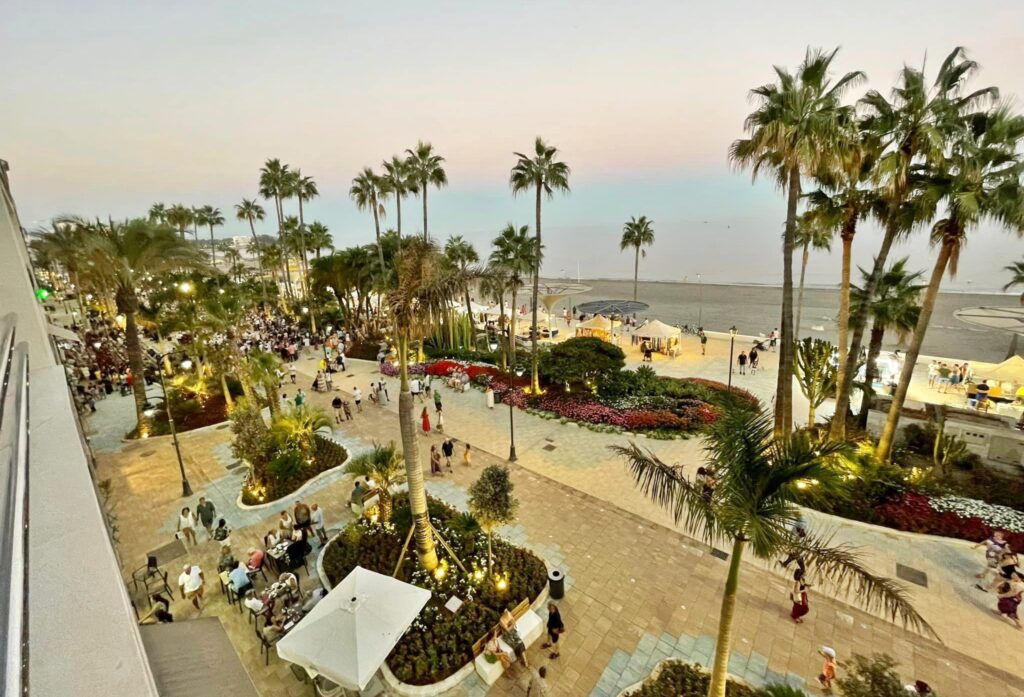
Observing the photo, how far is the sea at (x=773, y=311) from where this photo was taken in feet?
142

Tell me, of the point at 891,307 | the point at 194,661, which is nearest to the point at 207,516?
the point at 194,661

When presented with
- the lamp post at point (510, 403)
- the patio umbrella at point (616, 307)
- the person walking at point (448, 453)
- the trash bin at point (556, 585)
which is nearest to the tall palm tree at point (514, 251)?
the lamp post at point (510, 403)

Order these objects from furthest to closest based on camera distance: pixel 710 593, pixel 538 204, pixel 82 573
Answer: pixel 538 204 < pixel 710 593 < pixel 82 573

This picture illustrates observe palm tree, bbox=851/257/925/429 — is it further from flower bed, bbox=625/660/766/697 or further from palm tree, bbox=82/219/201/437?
palm tree, bbox=82/219/201/437

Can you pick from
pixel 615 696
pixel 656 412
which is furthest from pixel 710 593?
pixel 656 412

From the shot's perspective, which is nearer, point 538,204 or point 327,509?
point 327,509

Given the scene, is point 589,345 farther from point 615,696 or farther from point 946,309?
point 946,309

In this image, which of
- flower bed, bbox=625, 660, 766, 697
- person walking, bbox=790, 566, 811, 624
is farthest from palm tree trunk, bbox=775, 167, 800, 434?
flower bed, bbox=625, 660, 766, 697

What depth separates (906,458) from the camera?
15.8m

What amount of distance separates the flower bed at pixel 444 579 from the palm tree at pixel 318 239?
141 ft

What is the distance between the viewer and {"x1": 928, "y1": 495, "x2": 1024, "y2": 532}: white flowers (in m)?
12.3

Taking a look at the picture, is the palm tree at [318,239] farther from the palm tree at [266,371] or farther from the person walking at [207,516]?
the person walking at [207,516]

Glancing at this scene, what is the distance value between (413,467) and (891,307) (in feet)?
61.9

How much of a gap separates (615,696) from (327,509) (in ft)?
33.8
